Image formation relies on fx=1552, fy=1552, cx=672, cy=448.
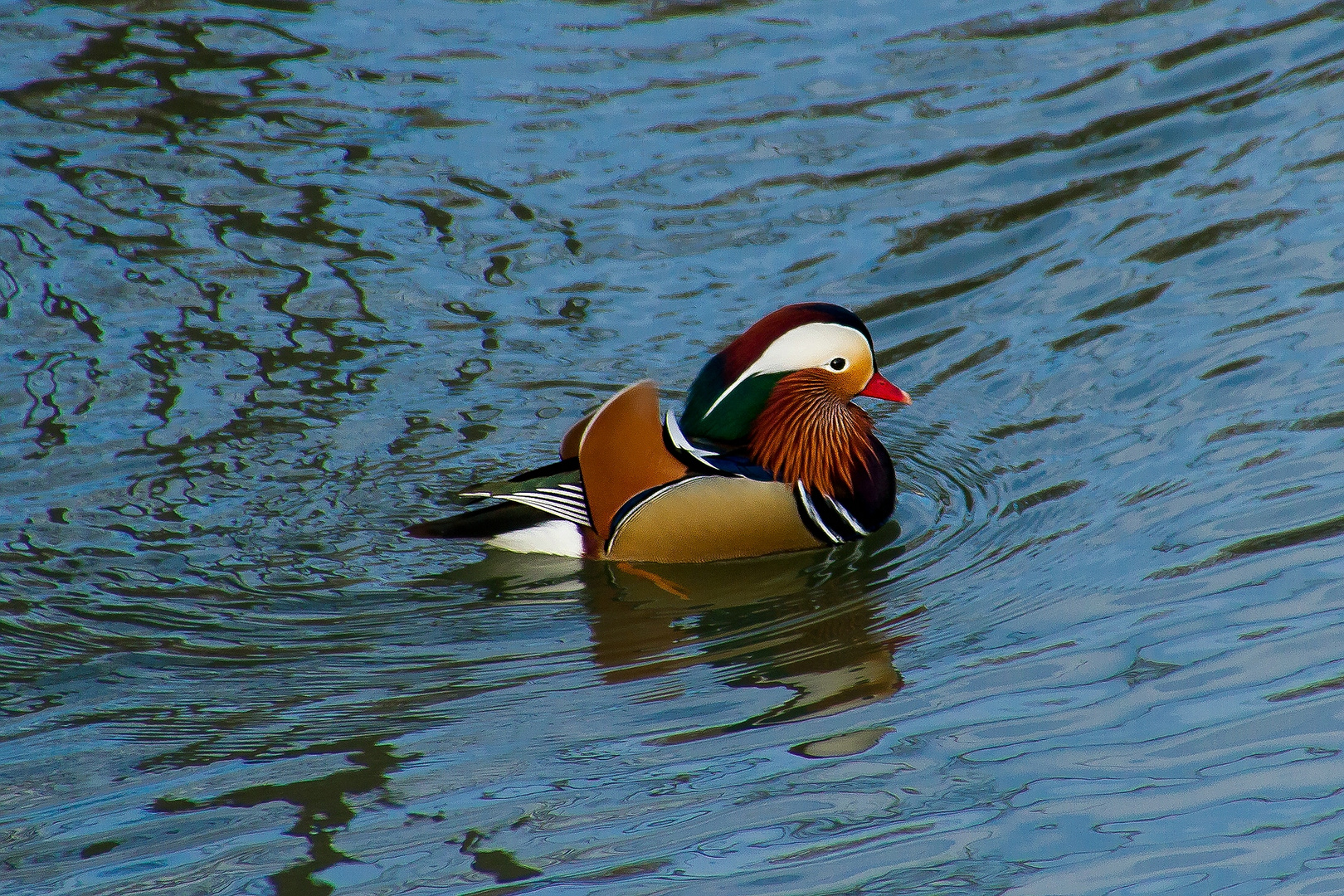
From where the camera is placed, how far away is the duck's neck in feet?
19.1

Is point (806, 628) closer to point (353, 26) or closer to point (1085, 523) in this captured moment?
point (1085, 523)

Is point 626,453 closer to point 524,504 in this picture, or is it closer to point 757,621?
point 524,504

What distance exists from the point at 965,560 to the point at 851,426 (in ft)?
2.71

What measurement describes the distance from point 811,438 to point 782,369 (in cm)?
29

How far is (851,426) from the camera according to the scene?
5965 mm

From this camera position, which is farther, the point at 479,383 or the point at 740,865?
the point at 479,383

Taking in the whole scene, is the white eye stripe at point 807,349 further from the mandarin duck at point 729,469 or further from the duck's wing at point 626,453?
the duck's wing at point 626,453

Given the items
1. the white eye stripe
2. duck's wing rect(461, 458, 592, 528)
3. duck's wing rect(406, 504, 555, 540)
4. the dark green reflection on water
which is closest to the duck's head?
the white eye stripe

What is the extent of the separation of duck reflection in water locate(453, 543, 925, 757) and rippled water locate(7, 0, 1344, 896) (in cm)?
2

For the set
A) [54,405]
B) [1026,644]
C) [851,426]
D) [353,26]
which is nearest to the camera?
[1026,644]

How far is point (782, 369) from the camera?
19.3 ft

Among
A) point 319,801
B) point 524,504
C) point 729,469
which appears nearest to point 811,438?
point 729,469

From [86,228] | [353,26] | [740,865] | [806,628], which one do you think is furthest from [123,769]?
[353,26]

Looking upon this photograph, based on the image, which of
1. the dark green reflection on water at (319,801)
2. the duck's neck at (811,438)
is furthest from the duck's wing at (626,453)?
the dark green reflection on water at (319,801)
